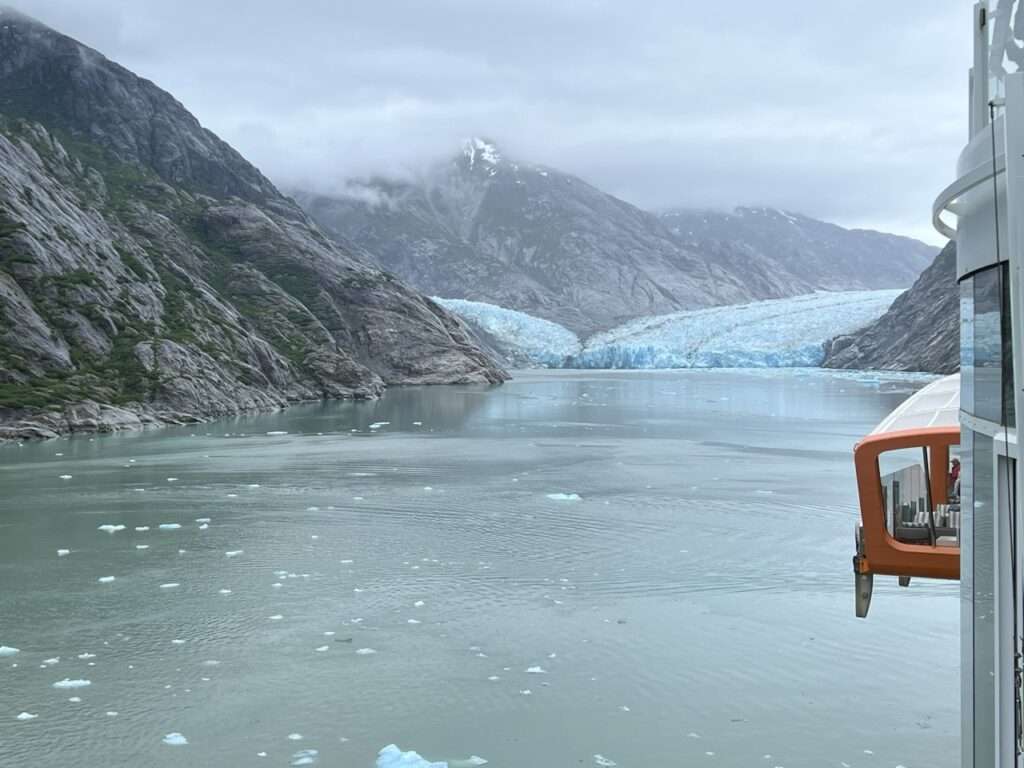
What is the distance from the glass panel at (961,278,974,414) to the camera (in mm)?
6059

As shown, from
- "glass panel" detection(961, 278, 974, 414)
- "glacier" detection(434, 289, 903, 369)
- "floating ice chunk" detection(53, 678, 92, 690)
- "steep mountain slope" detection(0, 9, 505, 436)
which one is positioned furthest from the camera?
"glacier" detection(434, 289, 903, 369)

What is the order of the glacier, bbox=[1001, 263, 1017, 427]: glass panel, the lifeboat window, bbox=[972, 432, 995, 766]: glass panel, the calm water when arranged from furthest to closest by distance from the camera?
the glacier, the lifeboat window, the calm water, bbox=[972, 432, 995, 766]: glass panel, bbox=[1001, 263, 1017, 427]: glass panel

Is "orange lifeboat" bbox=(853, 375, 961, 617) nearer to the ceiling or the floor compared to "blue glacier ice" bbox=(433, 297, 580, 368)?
nearer to the floor

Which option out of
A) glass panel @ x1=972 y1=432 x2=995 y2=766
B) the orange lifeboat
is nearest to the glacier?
the orange lifeboat

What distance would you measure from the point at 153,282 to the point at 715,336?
86.5m

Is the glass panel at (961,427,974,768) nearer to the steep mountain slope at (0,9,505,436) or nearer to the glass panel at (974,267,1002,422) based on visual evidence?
the glass panel at (974,267,1002,422)

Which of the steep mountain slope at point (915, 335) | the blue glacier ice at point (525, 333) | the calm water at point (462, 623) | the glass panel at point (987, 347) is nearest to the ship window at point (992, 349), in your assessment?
the glass panel at point (987, 347)

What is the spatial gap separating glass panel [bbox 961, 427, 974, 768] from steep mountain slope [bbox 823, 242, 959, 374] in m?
97.5

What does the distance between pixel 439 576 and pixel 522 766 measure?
25.5 feet

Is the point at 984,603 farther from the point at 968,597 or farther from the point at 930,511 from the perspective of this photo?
the point at 930,511

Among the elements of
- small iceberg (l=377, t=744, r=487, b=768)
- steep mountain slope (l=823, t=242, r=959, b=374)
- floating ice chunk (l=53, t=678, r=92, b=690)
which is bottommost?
small iceberg (l=377, t=744, r=487, b=768)

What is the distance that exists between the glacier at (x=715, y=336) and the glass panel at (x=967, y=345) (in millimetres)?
121223

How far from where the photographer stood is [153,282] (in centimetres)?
6166

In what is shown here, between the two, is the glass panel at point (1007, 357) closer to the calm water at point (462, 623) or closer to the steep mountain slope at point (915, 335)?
the calm water at point (462, 623)
